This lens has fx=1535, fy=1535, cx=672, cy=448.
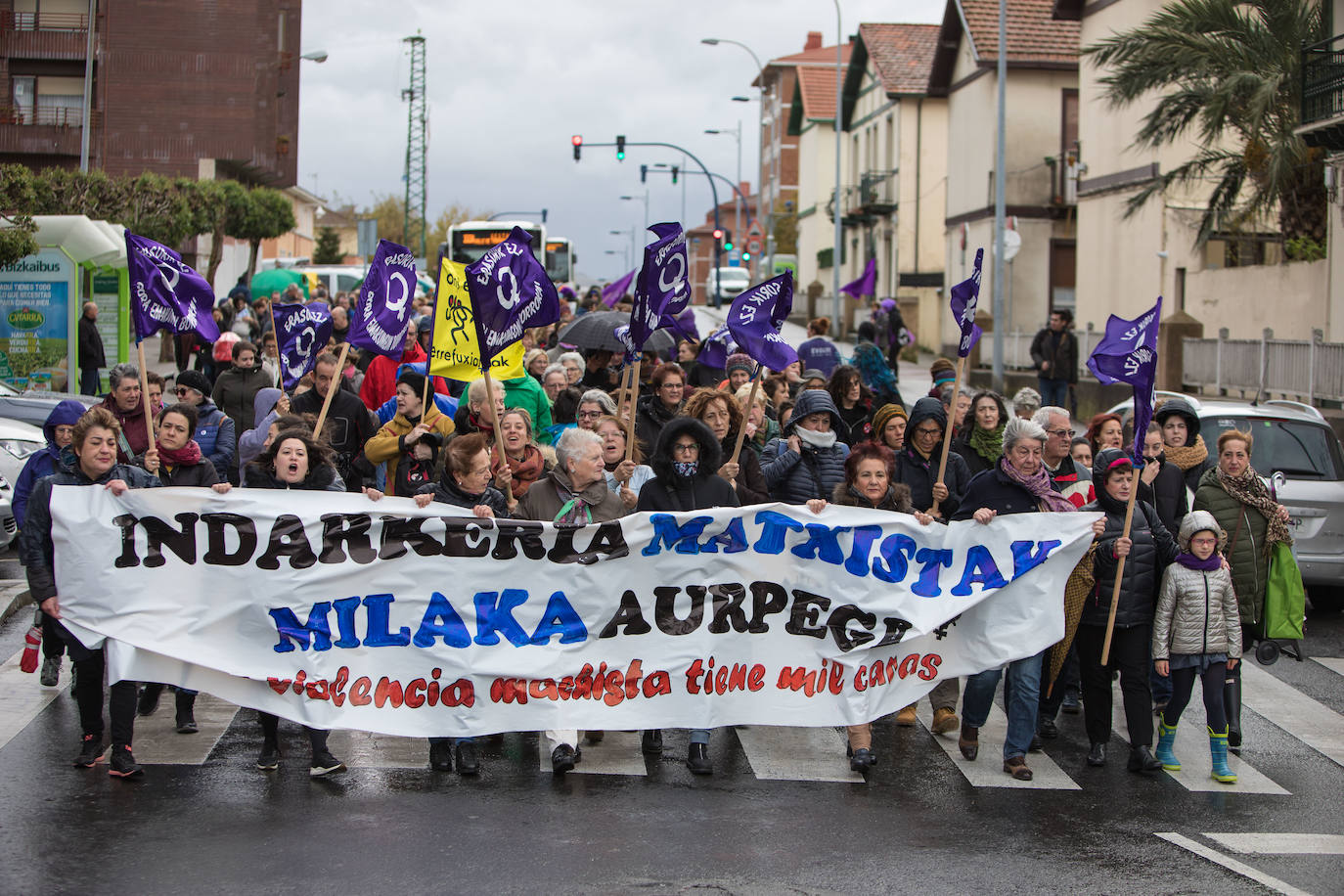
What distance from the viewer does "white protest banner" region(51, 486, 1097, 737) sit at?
7.34 metres

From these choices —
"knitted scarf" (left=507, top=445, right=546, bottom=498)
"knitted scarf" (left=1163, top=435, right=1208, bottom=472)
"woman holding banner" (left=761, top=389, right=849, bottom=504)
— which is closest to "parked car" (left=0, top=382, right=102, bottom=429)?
"knitted scarf" (left=507, top=445, right=546, bottom=498)

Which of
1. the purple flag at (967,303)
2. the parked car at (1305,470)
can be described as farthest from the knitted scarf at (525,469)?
the parked car at (1305,470)

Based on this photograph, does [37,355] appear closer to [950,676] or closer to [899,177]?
[950,676]

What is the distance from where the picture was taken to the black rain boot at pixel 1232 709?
801cm

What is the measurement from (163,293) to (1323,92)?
16649 mm

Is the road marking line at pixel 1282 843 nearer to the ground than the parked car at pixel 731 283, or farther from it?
nearer to the ground

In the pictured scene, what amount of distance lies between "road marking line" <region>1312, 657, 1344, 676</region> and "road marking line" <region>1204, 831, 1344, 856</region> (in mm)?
3774

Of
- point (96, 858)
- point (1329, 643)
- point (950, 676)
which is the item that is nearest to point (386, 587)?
point (96, 858)

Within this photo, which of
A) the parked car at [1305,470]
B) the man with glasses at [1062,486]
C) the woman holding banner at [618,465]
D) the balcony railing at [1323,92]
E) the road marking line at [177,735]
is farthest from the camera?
the balcony railing at [1323,92]

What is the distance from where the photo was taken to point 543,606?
25.0 ft

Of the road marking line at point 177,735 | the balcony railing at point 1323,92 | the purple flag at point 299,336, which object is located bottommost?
the road marking line at point 177,735

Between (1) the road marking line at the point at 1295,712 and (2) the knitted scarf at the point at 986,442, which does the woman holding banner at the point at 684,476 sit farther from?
(1) the road marking line at the point at 1295,712

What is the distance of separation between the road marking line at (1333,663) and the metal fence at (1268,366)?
9907 millimetres

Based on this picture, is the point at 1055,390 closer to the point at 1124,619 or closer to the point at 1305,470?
the point at 1305,470
